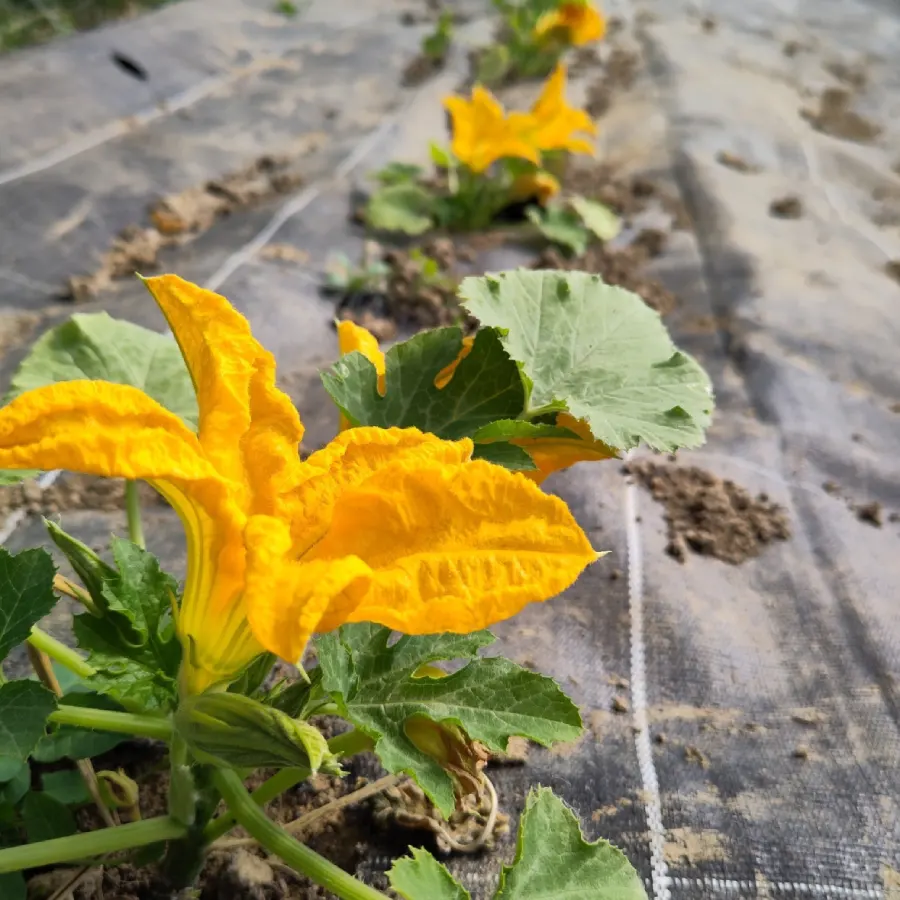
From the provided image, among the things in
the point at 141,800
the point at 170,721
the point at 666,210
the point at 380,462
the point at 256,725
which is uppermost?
the point at 380,462

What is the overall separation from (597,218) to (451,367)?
7.22 feet

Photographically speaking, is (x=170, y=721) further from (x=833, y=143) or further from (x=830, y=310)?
(x=833, y=143)

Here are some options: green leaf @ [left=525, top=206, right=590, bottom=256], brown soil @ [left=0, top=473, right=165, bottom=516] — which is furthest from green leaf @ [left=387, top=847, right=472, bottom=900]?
green leaf @ [left=525, top=206, right=590, bottom=256]

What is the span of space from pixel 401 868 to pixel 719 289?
7.87 ft

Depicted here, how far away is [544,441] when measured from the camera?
1.03 m

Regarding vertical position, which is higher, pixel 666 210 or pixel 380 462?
pixel 380 462

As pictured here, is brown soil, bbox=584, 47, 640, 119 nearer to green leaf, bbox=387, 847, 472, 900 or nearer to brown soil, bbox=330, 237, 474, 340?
brown soil, bbox=330, 237, 474, 340

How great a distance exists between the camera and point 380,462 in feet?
2.39

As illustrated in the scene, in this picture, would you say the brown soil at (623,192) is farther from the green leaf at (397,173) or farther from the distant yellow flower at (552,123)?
the green leaf at (397,173)

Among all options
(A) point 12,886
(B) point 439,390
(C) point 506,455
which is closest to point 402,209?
(B) point 439,390

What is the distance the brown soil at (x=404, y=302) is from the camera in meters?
2.53

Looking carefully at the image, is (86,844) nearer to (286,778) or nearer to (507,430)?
(286,778)

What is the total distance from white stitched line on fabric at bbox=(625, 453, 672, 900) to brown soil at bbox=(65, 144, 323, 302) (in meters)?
1.68

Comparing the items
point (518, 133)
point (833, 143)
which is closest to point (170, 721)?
point (518, 133)
